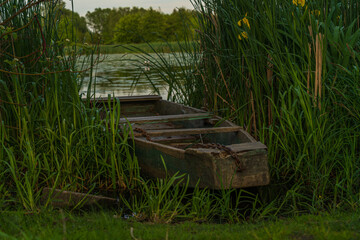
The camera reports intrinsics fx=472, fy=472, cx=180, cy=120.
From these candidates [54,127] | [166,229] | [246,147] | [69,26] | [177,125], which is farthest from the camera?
[177,125]

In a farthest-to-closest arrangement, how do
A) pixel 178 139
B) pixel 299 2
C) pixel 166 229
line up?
pixel 178 139 < pixel 299 2 < pixel 166 229

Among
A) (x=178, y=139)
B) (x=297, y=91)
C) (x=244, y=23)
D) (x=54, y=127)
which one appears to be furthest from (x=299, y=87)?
(x=54, y=127)

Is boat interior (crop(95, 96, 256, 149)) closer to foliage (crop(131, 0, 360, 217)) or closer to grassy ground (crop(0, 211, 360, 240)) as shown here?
foliage (crop(131, 0, 360, 217))

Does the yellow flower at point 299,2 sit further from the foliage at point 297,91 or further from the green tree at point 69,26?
the green tree at point 69,26

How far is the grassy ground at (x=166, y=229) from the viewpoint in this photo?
247cm

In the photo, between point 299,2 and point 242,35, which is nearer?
point 299,2

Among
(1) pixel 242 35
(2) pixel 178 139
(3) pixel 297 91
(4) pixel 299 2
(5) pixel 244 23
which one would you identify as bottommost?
(2) pixel 178 139

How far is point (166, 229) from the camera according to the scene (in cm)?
284

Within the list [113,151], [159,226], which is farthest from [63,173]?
[159,226]

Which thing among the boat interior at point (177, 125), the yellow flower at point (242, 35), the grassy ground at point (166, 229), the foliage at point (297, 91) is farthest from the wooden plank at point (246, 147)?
the yellow flower at point (242, 35)

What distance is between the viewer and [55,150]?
160 inches

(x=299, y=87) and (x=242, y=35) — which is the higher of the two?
(x=242, y=35)

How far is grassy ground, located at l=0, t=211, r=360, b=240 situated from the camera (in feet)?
8.11

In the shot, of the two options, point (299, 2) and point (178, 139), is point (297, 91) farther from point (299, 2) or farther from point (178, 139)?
point (178, 139)
